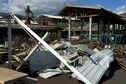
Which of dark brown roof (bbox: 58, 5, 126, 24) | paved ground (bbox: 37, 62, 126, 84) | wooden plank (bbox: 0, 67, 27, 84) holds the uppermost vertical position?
dark brown roof (bbox: 58, 5, 126, 24)

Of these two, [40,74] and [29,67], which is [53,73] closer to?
[40,74]

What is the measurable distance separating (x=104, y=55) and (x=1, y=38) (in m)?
15.3

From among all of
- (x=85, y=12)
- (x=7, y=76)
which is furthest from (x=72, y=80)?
(x=85, y=12)

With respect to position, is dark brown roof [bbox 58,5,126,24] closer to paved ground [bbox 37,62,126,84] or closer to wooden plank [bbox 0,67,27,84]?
paved ground [bbox 37,62,126,84]

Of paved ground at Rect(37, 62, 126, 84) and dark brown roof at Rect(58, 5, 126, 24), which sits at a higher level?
dark brown roof at Rect(58, 5, 126, 24)

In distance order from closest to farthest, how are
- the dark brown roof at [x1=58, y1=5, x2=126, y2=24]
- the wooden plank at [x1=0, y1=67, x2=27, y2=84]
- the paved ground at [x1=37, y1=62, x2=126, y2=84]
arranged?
the wooden plank at [x1=0, y1=67, x2=27, y2=84], the paved ground at [x1=37, y1=62, x2=126, y2=84], the dark brown roof at [x1=58, y1=5, x2=126, y2=24]

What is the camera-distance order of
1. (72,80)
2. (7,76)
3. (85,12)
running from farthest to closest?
1. (85,12)
2. (72,80)
3. (7,76)

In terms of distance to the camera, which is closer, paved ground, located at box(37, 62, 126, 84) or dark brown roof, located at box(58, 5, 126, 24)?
paved ground, located at box(37, 62, 126, 84)

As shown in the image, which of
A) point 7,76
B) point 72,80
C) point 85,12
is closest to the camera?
point 7,76

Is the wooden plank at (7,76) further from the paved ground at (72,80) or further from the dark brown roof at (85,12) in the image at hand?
the dark brown roof at (85,12)

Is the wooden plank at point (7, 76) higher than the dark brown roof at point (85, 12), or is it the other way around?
the dark brown roof at point (85, 12)

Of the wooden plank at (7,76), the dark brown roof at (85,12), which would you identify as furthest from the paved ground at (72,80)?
the dark brown roof at (85,12)

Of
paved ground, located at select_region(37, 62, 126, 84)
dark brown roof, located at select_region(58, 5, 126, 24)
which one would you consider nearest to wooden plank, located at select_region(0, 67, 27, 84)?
paved ground, located at select_region(37, 62, 126, 84)

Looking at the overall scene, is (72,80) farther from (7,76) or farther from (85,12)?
(85,12)
